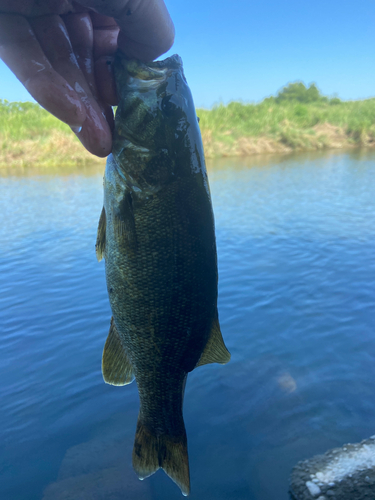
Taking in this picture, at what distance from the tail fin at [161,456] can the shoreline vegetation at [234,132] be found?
81.2ft

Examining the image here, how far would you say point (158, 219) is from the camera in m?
1.72

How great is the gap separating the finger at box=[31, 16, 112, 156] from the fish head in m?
0.09

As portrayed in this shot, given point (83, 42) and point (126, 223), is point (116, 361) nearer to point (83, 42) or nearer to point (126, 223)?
point (126, 223)

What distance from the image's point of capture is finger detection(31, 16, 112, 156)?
1.49 meters

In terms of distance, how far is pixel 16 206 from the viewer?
13.3m

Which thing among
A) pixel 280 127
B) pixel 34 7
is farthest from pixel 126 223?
pixel 280 127

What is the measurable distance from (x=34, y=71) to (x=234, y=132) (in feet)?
105

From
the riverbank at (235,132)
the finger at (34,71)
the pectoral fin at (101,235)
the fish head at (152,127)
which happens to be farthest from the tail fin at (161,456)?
the riverbank at (235,132)

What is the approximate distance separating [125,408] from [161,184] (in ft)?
10.7

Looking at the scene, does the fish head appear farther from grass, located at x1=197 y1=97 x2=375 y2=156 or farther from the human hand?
grass, located at x1=197 y1=97 x2=375 y2=156

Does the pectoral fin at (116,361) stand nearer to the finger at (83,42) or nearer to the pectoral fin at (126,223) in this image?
the pectoral fin at (126,223)

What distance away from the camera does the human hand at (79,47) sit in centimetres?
144

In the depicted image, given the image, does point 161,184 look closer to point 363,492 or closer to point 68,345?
point 363,492

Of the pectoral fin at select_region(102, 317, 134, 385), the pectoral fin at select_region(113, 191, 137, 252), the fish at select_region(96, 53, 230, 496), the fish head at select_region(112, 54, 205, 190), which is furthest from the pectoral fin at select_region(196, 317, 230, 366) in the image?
the fish head at select_region(112, 54, 205, 190)
